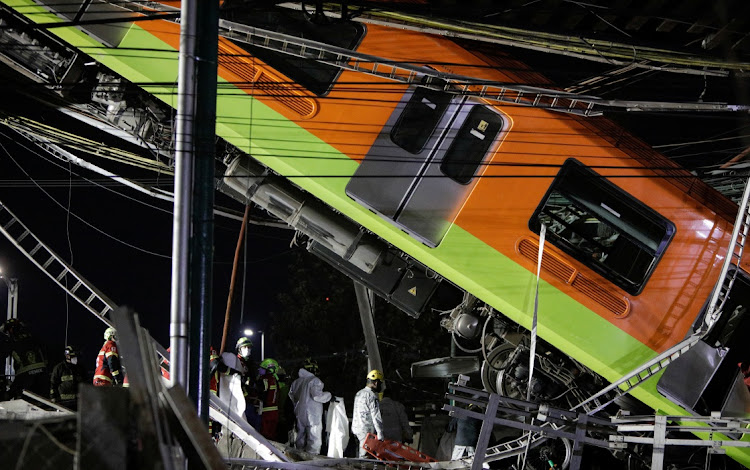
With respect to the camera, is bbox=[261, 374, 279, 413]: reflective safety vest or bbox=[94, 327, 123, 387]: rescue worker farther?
bbox=[261, 374, 279, 413]: reflective safety vest

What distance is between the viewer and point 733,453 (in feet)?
34.9

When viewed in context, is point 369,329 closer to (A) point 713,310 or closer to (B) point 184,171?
(A) point 713,310

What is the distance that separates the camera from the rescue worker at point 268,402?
12.1 metres

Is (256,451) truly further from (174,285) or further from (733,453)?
(733,453)

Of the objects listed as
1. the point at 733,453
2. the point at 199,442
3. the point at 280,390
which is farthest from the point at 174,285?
the point at 733,453

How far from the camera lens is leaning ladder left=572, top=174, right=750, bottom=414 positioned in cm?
943

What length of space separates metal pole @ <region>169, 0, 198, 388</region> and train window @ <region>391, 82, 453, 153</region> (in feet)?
12.7

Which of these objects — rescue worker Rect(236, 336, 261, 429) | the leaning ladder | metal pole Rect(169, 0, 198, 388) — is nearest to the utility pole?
metal pole Rect(169, 0, 198, 388)

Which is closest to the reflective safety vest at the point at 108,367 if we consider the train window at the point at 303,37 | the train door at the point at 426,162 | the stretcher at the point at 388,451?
the stretcher at the point at 388,451

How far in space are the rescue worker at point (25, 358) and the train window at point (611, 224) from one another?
716 centimetres

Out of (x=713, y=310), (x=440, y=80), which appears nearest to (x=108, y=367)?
(x=440, y=80)

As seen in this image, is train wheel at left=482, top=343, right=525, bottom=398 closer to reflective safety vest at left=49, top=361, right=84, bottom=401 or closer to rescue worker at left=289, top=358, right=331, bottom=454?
rescue worker at left=289, top=358, right=331, bottom=454

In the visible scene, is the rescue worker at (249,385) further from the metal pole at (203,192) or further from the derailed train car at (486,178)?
the metal pole at (203,192)

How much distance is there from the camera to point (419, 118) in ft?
33.7
